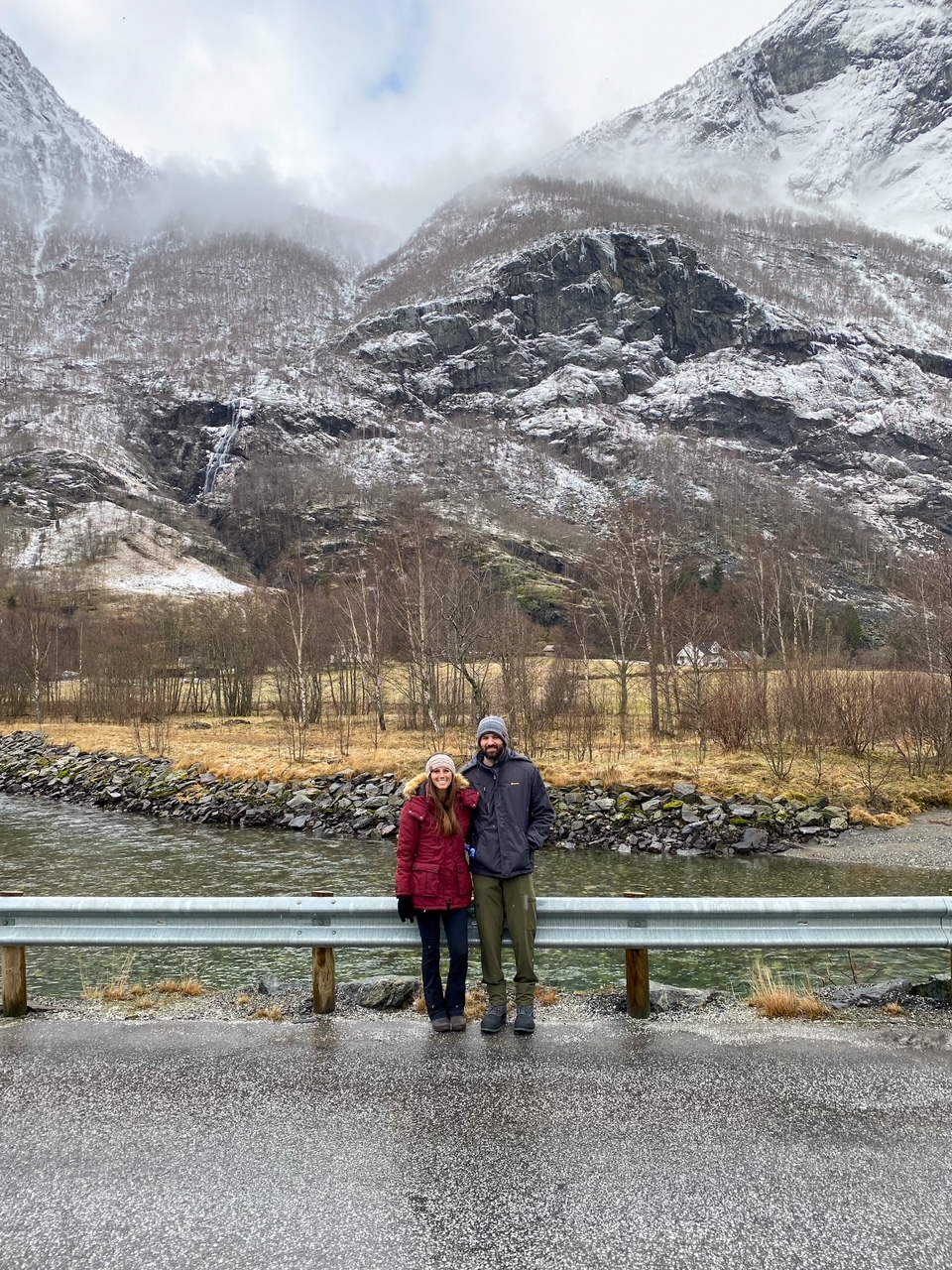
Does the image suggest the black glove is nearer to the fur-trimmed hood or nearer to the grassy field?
the fur-trimmed hood

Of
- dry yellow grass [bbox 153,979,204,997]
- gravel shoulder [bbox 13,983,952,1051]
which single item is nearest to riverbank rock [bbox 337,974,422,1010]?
gravel shoulder [bbox 13,983,952,1051]

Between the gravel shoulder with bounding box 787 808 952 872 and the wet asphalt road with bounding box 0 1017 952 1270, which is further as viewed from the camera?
the gravel shoulder with bounding box 787 808 952 872

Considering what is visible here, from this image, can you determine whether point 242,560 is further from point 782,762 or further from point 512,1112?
point 512,1112

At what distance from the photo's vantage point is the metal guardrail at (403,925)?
6199mm

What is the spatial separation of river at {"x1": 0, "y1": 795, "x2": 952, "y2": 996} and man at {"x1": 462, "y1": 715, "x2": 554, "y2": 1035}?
2.75 metres

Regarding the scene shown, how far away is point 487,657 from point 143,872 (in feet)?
70.1

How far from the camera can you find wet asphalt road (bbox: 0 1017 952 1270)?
3.64 meters

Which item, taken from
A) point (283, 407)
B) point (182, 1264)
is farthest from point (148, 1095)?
point (283, 407)

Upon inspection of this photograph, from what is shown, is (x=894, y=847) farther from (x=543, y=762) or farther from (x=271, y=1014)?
(x=271, y=1014)

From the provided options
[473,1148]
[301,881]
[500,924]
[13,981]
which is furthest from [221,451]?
[473,1148]

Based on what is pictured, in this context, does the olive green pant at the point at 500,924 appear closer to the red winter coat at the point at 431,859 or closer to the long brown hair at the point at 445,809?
the red winter coat at the point at 431,859

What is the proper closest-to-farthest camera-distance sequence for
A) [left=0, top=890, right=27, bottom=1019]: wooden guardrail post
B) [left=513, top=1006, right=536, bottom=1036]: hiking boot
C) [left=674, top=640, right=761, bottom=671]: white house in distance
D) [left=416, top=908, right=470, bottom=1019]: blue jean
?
1. [left=513, top=1006, right=536, bottom=1036]: hiking boot
2. [left=416, top=908, right=470, bottom=1019]: blue jean
3. [left=0, top=890, right=27, bottom=1019]: wooden guardrail post
4. [left=674, top=640, right=761, bottom=671]: white house in distance

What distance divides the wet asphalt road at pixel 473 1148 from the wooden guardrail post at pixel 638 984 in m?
0.22

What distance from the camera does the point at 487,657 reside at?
3716 centimetres
